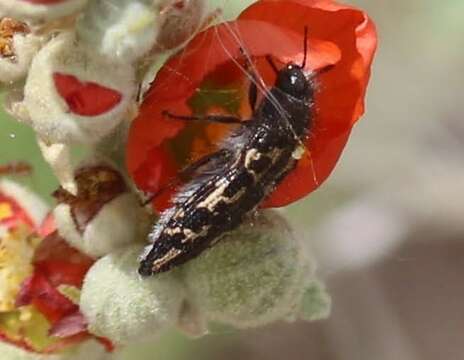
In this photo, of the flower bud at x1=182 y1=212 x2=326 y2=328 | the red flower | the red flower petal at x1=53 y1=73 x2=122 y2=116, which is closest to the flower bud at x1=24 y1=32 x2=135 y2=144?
the red flower petal at x1=53 y1=73 x2=122 y2=116

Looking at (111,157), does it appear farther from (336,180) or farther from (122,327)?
(336,180)

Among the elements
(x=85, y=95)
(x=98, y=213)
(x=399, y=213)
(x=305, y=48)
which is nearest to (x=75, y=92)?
(x=85, y=95)

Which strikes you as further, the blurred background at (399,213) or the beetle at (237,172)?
the blurred background at (399,213)

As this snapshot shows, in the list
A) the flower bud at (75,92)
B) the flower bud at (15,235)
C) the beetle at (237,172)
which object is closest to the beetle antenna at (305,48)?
the beetle at (237,172)

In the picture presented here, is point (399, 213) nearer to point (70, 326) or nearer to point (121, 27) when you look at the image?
point (70, 326)

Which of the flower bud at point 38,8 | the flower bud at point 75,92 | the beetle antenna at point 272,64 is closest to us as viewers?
the flower bud at point 38,8

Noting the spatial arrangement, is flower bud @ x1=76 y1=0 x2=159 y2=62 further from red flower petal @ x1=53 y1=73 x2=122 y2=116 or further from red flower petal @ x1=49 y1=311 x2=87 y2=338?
red flower petal @ x1=49 y1=311 x2=87 y2=338

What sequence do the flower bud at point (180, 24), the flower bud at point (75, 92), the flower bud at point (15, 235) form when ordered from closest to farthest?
the flower bud at point (75, 92) < the flower bud at point (180, 24) < the flower bud at point (15, 235)

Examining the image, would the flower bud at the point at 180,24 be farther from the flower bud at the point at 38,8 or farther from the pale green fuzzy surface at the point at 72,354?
the pale green fuzzy surface at the point at 72,354
